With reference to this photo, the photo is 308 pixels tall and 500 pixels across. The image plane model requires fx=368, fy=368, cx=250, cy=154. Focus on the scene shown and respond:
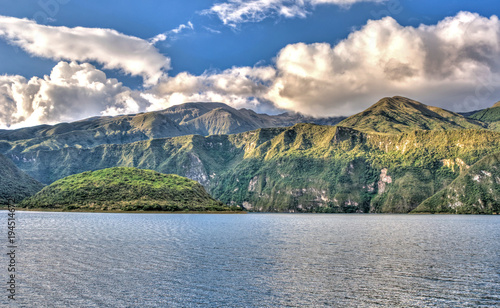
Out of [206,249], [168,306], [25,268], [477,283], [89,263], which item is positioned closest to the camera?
[168,306]

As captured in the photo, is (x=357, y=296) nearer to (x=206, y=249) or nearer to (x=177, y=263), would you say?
(x=177, y=263)

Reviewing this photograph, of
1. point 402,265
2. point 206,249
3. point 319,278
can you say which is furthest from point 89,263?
point 402,265

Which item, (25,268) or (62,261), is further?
(62,261)

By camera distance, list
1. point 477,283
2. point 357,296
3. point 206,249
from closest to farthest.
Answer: point 357,296, point 477,283, point 206,249

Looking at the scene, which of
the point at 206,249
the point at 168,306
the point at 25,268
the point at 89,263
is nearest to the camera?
the point at 168,306

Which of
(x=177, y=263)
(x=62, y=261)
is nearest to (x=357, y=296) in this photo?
(x=177, y=263)

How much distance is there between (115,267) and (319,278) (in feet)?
94.3

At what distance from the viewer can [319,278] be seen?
46.8m

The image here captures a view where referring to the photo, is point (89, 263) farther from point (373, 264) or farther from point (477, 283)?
point (477, 283)

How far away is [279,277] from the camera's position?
47.5 m

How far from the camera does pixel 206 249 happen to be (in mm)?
71812

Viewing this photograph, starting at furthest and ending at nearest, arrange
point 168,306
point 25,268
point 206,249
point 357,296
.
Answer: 1. point 206,249
2. point 25,268
3. point 357,296
4. point 168,306

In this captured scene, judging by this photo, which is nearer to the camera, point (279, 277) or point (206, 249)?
point (279, 277)

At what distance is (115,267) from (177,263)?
8.92m
